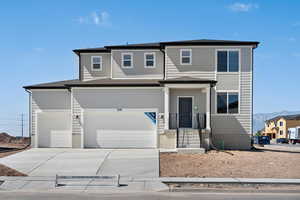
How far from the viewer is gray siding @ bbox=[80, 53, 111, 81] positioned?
84.0 feet

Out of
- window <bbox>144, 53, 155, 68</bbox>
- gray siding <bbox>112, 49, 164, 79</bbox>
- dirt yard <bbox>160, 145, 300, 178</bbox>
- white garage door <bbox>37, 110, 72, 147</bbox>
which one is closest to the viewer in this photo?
dirt yard <bbox>160, 145, 300, 178</bbox>

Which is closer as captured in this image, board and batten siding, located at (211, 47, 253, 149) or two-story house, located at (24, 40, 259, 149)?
two-story house, located at (24, 40, 259, 149)

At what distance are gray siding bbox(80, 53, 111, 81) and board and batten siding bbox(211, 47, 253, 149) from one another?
27.0 feet

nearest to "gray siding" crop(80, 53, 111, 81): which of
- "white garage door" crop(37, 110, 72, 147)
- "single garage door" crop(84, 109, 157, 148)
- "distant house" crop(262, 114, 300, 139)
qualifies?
"white garage door" crop(37, 110, 72, 147)

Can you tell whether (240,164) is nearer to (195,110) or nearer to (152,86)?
(195,110)

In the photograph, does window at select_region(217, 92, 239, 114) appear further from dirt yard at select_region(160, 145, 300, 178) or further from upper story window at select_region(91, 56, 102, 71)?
upper story window at select_region(91, 56, 102, 71)

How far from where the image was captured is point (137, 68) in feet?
80.9

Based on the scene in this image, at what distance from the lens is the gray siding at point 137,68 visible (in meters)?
24.5

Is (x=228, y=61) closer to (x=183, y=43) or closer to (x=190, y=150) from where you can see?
(x=183, y=43)

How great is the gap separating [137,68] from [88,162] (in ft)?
30.9

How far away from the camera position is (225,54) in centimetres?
2308

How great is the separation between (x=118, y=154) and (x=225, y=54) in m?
9.99

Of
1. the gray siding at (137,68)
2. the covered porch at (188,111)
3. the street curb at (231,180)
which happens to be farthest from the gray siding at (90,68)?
the street curb at (231,180)

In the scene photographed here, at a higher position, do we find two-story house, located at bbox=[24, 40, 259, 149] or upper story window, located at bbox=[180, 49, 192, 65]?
upper story window, located at bbox=[180, 49, 192, 65]
